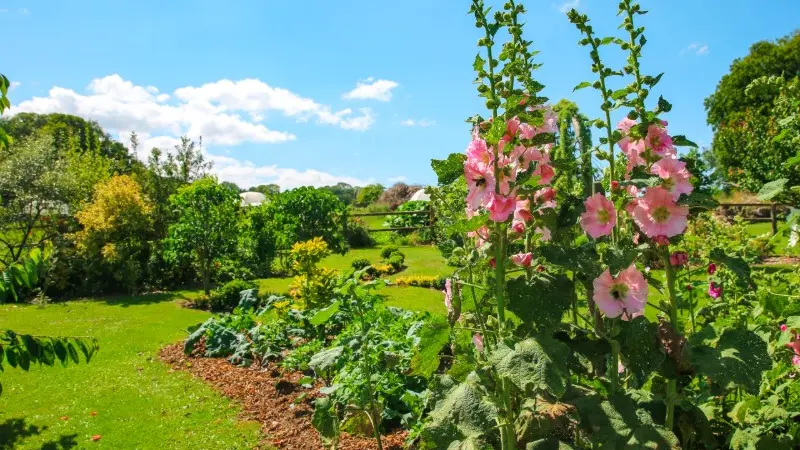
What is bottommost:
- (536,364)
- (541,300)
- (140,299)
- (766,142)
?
(140,299)

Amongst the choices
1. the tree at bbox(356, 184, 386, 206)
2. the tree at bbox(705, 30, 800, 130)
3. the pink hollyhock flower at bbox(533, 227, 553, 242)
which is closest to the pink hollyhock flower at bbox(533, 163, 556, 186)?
the pink hollyhock flower at bbox(533, 227, 553, 242)

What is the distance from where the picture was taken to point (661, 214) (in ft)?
4.93

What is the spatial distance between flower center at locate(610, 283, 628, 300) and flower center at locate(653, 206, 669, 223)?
0.22 m

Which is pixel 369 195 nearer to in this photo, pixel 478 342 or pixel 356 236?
pixel 356 236

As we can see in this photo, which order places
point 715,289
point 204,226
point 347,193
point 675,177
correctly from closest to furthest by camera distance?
point 675,177, point 715,289, point 204,226, point 347,193

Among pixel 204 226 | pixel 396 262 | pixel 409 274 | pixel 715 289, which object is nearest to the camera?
pixel 715 289

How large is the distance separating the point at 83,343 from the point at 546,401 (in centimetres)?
245

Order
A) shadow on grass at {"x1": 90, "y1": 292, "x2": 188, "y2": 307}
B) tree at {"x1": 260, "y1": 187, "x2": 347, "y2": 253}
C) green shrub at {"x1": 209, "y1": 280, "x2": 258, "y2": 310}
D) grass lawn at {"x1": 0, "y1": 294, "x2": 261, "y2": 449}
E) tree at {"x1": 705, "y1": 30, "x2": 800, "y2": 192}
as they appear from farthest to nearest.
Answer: tree at {"x1": 705, "y1": 30, "x2": 800, "y2": 192}
tree at {"x1": 260, "y1": 187, "x2": 347, "y2": 253}
shadow on grass at {"x1": 90, "y1": 292, "x2": 188, "y2": 307}
green shrub at {"x1": 209, "y1": 280, "x2": 258, "y2": 310}
grass lawn at {"x1": 0, "y1": 294, "x2": 261, "y2": 449}

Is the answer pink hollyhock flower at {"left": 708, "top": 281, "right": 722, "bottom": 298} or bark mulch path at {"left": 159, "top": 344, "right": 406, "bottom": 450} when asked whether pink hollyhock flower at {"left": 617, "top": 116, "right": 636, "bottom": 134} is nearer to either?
pink hollyhock flower at {"left": 708, "top": 281, "right": 722, "bottom": 298}

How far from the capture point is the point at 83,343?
2834 millimetres

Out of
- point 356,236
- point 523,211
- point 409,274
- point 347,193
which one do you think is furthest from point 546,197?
point 347,193

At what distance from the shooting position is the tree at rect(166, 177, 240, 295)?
419 inches

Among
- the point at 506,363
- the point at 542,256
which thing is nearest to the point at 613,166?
the point at 542,256

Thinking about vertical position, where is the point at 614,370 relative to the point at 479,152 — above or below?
below
